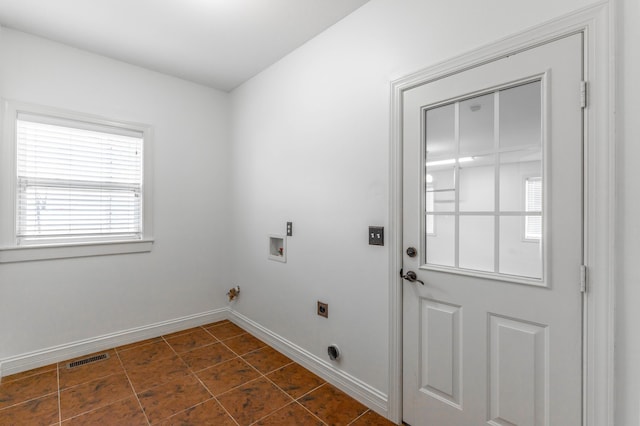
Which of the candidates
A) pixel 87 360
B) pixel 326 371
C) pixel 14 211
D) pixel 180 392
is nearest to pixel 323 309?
pixel 326 371

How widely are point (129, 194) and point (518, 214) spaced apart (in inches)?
127

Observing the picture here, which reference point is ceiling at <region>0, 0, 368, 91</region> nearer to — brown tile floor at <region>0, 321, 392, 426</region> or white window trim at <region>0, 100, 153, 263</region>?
white window trim at <region>0, 100, 153, 263</region>

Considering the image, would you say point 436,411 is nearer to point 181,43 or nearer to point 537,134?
point 537,134

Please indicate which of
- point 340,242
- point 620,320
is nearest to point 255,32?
point 340,242

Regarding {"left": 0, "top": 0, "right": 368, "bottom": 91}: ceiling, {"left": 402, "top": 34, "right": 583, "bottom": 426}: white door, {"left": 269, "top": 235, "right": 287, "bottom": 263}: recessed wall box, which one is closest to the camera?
{"left": 402, "top": 34, "right": 583, "bottom": 426}: white door

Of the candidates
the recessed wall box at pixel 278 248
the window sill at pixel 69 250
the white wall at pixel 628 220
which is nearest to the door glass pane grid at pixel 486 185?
the white wall at pixel 628 220

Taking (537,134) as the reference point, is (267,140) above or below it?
above

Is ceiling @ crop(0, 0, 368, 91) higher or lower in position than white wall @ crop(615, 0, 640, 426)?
higher

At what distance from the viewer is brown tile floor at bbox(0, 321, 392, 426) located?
74.2 inches

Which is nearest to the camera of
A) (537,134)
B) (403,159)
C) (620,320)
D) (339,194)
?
(620,320)

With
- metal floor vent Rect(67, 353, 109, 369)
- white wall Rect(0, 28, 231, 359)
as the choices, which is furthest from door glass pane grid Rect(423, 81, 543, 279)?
metal floor vent Rect(67, 353, 109, 369)

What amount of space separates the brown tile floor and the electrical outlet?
19.3 inches

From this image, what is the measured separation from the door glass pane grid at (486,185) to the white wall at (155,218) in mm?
2546

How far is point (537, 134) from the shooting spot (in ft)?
4.51
